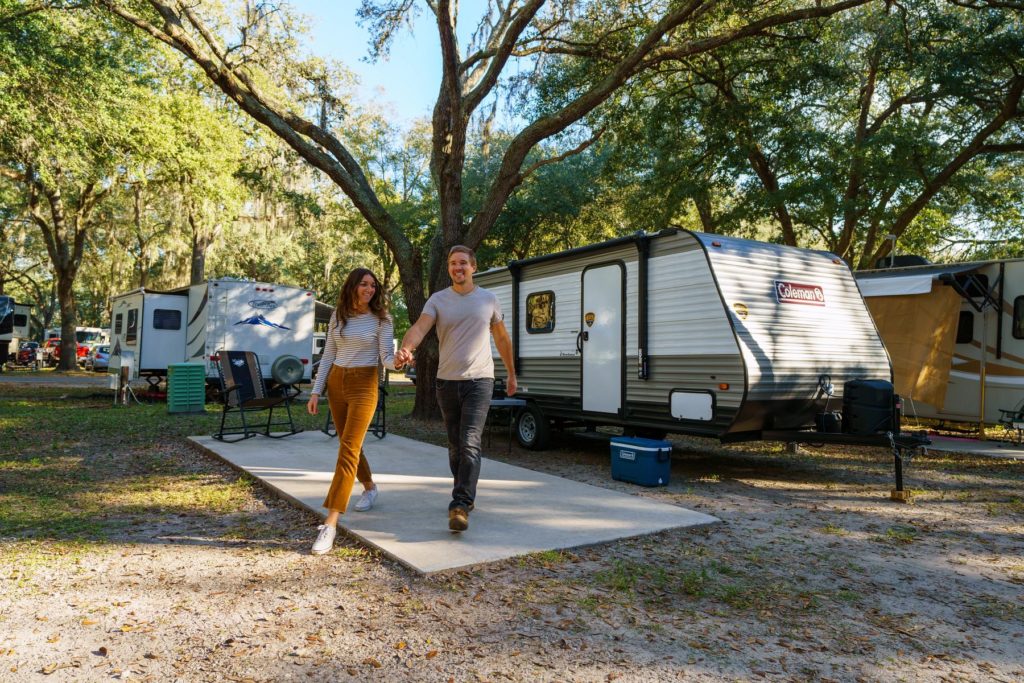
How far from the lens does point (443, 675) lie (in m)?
2.87

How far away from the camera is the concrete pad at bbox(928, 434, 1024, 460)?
358 inches

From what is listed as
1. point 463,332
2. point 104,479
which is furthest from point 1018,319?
point 104,479

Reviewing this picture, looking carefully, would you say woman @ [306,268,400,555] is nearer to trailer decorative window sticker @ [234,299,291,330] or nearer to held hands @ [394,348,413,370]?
held hands @ [394,348,413,370]

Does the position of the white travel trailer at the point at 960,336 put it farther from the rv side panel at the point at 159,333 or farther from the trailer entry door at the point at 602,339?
the rv side panel at the point at 159,333

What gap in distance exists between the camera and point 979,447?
9766 mm

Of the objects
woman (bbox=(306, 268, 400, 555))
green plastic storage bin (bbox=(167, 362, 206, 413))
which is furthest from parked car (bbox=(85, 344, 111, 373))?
woman (bbox=(306, 268, 400, 555))

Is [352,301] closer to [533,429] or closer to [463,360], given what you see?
[463,360]

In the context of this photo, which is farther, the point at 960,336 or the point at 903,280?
the point at 960,336

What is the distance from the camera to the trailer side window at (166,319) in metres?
15.8

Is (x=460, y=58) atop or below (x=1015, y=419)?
atop

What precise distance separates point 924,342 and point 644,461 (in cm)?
626

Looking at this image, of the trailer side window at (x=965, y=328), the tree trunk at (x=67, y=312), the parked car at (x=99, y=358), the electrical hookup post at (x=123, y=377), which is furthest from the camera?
the parked car at (x=99, y=358)

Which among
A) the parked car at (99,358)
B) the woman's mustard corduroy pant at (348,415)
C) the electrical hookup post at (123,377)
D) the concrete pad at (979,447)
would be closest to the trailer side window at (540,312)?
the woman's mustard corduroy pant at (348,415)

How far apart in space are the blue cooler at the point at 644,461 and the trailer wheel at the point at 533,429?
7.61ft
